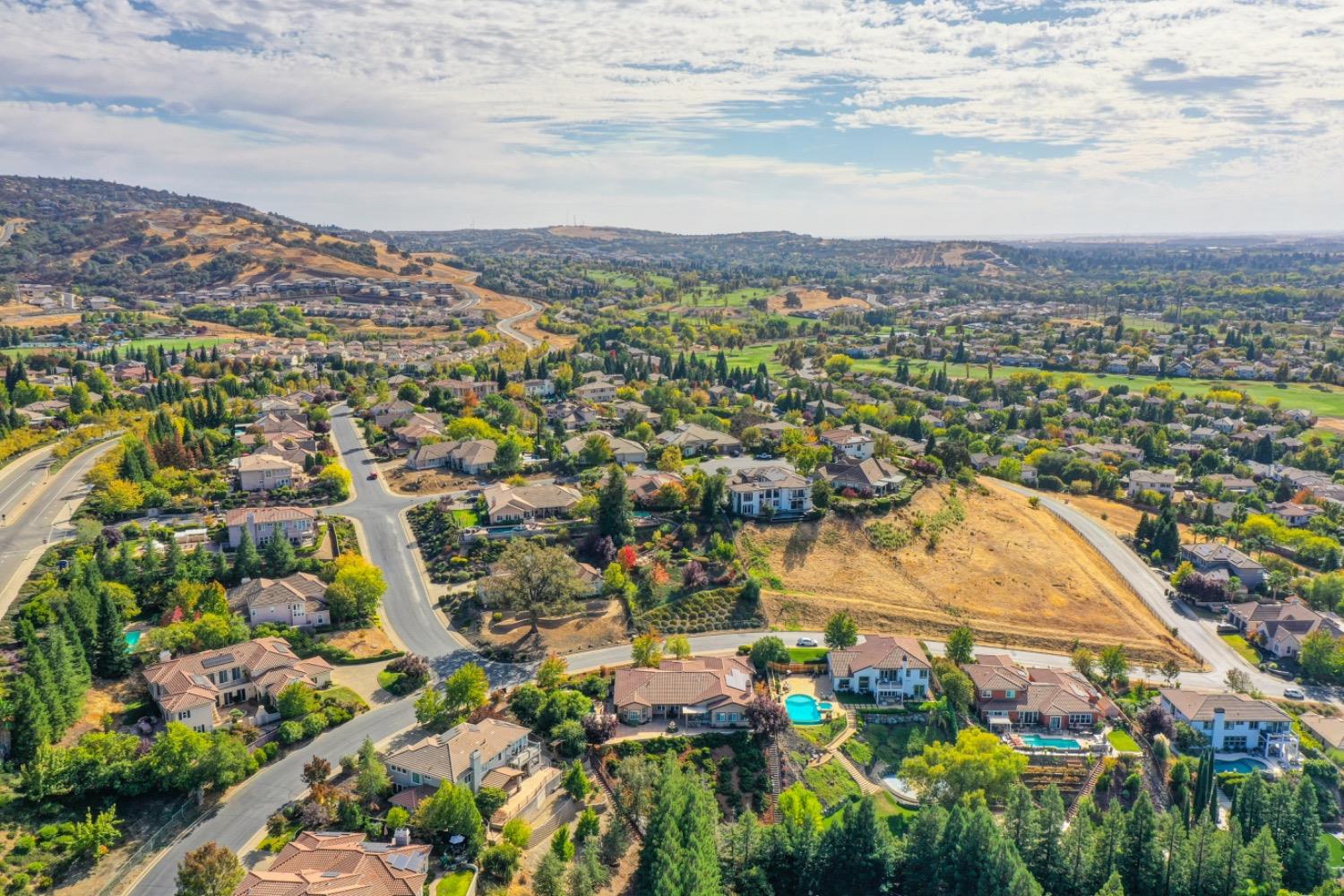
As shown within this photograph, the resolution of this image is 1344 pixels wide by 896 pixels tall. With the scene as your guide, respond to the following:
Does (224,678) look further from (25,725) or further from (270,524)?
(270,524)

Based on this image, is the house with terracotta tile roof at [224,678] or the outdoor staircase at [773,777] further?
the house with terracotta tile roof at [224,678]

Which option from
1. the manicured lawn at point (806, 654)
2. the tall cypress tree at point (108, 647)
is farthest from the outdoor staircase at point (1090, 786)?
the tall cypress tree at point (108, 647)

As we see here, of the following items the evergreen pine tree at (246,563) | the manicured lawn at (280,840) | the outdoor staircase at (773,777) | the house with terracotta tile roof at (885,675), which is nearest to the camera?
the manicured lawn at (280,840)

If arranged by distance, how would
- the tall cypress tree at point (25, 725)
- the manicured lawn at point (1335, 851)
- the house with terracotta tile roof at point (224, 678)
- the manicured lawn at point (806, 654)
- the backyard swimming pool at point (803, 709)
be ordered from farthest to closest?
1. the manicured lawn at point (806, 654)
2. the backyard swimming pool at point (803, 709)
3. the house with terracotta tile roof at point (224, 678)
4. the tall cypress tree at point (25, 725)
5. the manicured lawn at point (1335, 851)

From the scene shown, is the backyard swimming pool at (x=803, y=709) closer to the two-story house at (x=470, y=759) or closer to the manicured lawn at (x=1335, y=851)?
the two-story house at (x=470, y=759)

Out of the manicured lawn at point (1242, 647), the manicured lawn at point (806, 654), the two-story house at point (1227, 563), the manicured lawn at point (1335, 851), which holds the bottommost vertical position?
the manicured lawn at point (1335, 851)

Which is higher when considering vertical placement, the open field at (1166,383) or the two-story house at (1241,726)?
the open field at (1166,383)

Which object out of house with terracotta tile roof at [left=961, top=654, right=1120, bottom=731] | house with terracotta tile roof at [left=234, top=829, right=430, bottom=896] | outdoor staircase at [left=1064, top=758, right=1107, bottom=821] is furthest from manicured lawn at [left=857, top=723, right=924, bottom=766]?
house with terracotta tile roof at [left=234, top=829, right=430, bottom=896]

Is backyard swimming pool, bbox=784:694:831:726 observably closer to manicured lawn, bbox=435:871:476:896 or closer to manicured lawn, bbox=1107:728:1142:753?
manicured lawn, bbox=1107:728:1142:753

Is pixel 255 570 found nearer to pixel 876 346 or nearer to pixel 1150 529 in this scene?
pixel 1150 529

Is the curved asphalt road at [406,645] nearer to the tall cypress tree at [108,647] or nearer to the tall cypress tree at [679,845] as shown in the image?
the tall cypress tree at [108,647]
